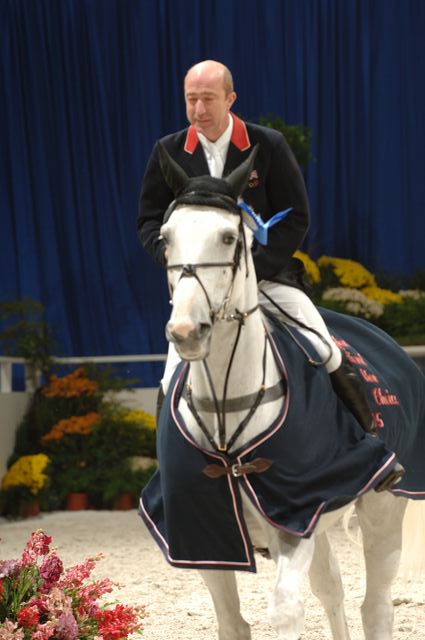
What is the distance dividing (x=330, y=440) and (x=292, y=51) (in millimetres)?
8817

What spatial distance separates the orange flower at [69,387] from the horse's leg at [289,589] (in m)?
6.52

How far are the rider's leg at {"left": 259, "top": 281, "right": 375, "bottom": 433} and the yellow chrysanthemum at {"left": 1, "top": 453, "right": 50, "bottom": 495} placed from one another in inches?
219

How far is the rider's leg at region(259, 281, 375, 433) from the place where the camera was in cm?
321

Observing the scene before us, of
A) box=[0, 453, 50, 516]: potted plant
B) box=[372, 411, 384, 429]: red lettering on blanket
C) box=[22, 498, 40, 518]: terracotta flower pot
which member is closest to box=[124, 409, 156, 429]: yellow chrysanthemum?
box=[0, 453, 50, 516]: potted plant

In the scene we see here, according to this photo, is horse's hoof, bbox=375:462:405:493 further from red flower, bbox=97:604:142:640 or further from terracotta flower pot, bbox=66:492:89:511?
terracotta flower pot, bbox=66:492:89:511

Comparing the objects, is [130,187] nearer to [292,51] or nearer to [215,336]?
[292,51]

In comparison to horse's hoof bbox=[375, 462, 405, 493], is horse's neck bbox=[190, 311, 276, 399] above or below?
above

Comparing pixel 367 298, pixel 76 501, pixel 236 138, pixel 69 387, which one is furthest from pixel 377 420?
pixel 367 298

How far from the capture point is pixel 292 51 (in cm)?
1123

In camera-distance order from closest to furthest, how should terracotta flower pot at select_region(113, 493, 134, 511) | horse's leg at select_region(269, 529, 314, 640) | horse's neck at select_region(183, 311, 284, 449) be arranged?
horse's leg at select_region(269, 529, 314, 640) → horse's neck at select_region(183, 311, 284, 449) → terracotta flower pot at select_region(113, 493, 134, 511)

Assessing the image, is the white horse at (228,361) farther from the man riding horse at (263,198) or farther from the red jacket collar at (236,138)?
the red jacket collar at (236,138)

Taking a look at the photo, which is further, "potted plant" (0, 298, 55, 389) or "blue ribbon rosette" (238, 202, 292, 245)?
"potted plant" (0, 298, 55, 389)

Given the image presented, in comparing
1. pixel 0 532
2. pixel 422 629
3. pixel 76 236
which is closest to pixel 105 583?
pixel 422 629

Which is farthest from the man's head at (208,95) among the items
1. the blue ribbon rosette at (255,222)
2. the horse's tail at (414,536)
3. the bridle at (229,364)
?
the horse's tail at (414,536)
